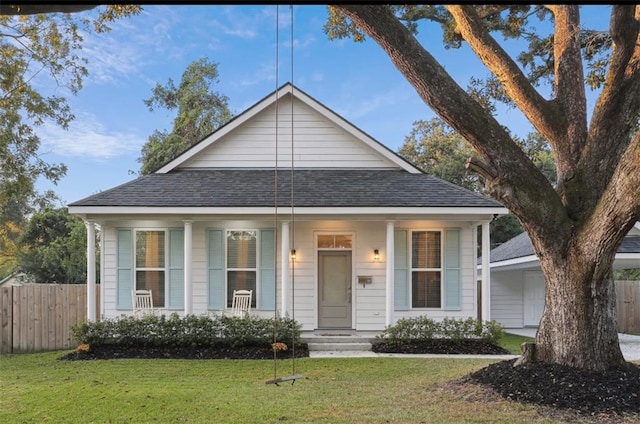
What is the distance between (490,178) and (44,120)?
35.0 ft

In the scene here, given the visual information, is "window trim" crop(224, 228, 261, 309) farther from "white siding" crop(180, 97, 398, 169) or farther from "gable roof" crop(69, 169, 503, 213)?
"white siding" crop(180, 97, 398, 169)

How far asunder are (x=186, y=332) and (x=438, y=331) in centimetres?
523

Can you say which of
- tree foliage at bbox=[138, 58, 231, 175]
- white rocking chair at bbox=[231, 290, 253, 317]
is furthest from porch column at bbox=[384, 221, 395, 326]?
tree foliage at bbox=[138, 58, 231, 175]

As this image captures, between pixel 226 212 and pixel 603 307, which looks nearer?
pixel 603 307

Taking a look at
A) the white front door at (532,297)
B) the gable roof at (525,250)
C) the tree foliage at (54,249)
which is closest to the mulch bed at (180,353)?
the gable roof at (525,250)

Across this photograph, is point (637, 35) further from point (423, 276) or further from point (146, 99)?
point (146, 99)

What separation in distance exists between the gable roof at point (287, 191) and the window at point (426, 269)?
104 centimetres

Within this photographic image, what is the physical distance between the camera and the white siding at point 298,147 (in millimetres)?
11758

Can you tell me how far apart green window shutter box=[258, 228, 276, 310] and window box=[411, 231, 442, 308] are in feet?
10.6

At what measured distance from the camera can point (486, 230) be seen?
1054 cm

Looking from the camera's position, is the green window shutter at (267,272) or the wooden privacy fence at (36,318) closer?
the wooden privacy fence at (36,318)

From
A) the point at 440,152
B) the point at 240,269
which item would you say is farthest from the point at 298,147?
the point at 440,152

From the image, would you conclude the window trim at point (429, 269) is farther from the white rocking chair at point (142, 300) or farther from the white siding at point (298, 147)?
the white rocking chair at point (142, 300)

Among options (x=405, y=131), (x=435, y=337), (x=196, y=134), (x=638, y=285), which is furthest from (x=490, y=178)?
(x=405, y=131)
